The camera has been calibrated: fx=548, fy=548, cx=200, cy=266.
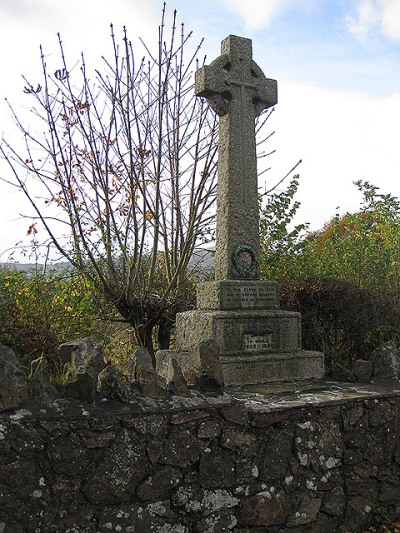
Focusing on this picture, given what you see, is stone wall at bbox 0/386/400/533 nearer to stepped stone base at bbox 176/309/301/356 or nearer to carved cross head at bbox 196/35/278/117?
stepped stone base at bbox 176/309/301/356

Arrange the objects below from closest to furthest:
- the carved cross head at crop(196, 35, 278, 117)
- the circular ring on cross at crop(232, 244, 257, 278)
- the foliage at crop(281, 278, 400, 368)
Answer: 1. the circular ring on cross at crop(232, 244, 257, 278)
2. the carved cross head at crop(196, 35, 278, 117)
3. the foliage at crop(281, 278, 400, 368)

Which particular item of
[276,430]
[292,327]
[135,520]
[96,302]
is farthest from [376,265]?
[135,520]

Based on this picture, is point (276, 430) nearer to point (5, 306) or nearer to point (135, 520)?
point (135, 520)

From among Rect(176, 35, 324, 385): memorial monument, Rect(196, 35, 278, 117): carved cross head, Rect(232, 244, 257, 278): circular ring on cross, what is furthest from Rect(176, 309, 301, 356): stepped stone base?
Rect(196, 35, 278, 117): carved cross head

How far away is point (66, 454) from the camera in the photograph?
3133 millimetres

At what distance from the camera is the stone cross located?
217 inches

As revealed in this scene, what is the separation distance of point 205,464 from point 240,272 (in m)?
2.34

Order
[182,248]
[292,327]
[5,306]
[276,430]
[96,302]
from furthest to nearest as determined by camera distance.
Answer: [182,248] < [96,302] < [292,327] < [5,306] < [276,430]

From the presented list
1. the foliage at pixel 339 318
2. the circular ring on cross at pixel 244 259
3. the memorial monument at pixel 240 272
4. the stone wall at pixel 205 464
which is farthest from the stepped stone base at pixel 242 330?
the foliage at pixel 339 318

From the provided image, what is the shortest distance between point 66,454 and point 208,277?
16.4 ft

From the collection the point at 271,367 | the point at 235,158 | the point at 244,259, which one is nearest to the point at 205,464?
the point at 271,367

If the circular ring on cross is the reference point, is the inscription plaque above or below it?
below

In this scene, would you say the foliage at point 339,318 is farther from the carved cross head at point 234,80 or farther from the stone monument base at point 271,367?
the carved cross head at point 234,80

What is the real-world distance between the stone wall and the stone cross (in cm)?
164
